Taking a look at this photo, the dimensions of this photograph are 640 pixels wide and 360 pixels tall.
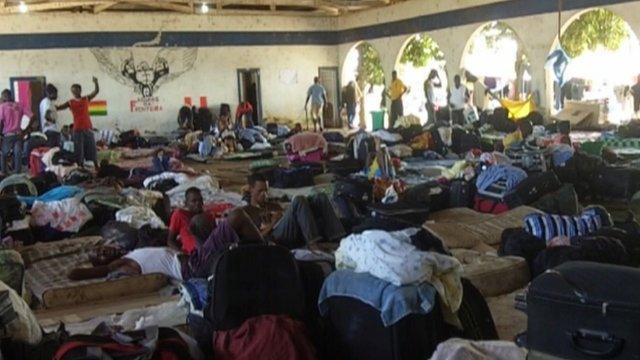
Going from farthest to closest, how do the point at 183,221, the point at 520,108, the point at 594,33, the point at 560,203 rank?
the point at 594,33, the point at 520,108, the point at 560,203, the point at 183,221

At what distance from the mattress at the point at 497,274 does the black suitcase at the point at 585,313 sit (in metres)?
3.00

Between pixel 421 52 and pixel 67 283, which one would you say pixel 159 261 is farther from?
pixel 421 52

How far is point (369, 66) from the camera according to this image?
25672 mm

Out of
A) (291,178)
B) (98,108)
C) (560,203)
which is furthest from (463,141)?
(98,108)

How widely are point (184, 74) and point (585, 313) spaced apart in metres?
21.0

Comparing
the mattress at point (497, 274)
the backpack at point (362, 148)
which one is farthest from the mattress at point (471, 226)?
the backpack at point (362, 148)

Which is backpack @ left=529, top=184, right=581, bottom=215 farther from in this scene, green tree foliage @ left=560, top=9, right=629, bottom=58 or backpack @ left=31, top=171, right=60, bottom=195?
green tree foliage @ left=560, top=9, right=629, bottom=58

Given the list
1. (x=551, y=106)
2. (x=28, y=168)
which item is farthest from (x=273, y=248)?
(x=551, y=106)

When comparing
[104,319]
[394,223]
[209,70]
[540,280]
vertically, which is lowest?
[104,319]

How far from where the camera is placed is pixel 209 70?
23172 millimetres

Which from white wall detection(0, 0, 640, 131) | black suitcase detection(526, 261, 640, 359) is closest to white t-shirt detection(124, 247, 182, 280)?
black suitcase detection(526, 261, 640, 359)

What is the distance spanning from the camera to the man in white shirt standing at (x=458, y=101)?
1798 cm

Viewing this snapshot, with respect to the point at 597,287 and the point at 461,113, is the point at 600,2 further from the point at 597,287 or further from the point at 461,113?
the point at 597,287

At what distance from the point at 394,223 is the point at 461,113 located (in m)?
11.5
